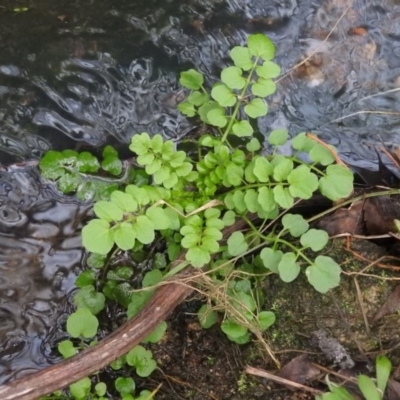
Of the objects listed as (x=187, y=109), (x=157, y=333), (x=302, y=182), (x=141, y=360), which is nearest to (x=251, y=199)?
(x=302, y=182)

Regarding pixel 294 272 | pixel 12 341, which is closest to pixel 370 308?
pixel 294 272

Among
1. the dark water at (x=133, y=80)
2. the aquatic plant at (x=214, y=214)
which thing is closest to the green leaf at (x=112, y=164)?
the aquatic plant at (x=214, y=214)

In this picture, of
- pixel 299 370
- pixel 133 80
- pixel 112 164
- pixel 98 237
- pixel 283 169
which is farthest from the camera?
pixel 133 80

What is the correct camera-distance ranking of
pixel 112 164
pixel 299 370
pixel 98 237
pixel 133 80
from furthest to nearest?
pixel 133 80, pixel 112 164, pixel 299 370, pixel 98 237

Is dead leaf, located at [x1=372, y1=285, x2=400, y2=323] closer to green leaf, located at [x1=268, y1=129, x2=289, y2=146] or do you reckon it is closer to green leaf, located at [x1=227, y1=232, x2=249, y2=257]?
green leaf, located at [x1=227, y1=232, x2=249, y2=257]

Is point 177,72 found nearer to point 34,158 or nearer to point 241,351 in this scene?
point 34,158

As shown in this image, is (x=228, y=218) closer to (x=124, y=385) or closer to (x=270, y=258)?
(x=270, y=258)

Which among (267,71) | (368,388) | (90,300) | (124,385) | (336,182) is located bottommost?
(124,385)
